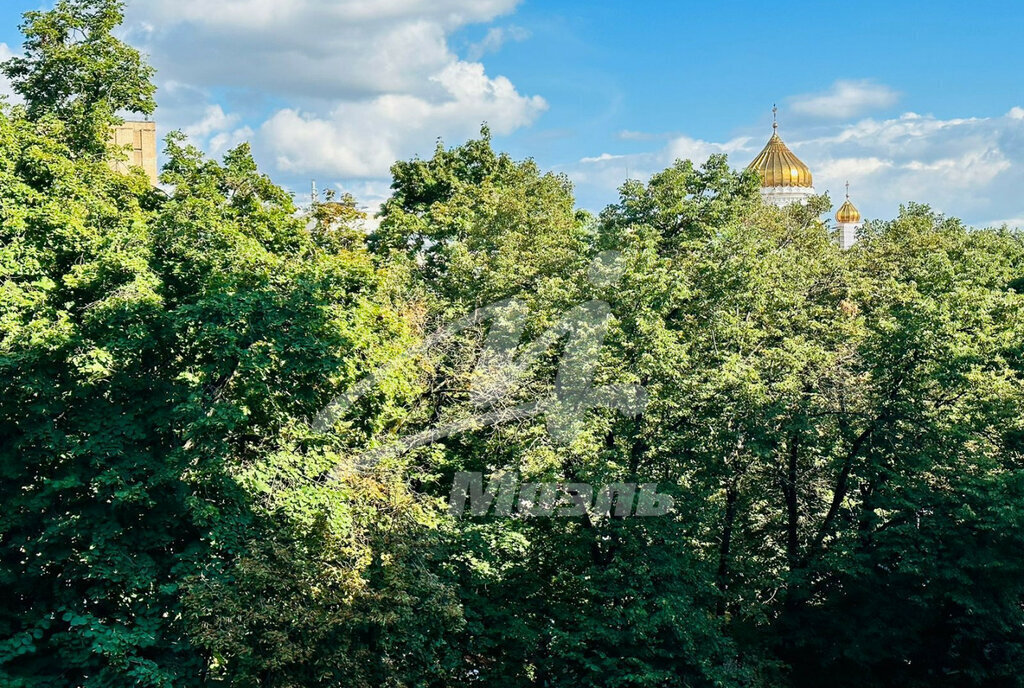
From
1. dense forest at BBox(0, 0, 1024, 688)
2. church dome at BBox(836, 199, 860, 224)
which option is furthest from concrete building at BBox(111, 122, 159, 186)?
church dome at BBox(836, 199, 860, 224)

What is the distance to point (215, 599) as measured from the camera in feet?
44.0

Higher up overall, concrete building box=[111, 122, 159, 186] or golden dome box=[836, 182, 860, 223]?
golden dome box=[836, 182, 860, 223]

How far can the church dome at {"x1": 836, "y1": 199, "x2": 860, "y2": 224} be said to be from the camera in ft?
253

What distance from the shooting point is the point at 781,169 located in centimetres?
6850

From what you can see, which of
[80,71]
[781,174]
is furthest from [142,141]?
[781,174]

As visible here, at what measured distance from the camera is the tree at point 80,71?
73.0ft

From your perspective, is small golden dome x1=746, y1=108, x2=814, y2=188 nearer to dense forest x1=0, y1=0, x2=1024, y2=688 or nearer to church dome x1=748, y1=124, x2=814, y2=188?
church dome x1=748, y1=124, x2=814, y2=188

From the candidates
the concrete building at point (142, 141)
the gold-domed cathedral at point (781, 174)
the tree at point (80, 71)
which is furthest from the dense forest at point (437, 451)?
the gold-domed cathedral at point (781, 174)

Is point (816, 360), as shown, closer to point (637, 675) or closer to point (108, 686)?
point (637, 675)

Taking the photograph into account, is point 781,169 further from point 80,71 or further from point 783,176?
point 80,71

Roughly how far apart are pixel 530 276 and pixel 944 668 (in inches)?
515

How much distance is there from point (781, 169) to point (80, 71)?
55.0 metres

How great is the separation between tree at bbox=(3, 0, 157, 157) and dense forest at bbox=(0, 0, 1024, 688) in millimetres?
84

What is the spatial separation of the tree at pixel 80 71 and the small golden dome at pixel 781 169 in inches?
2046
